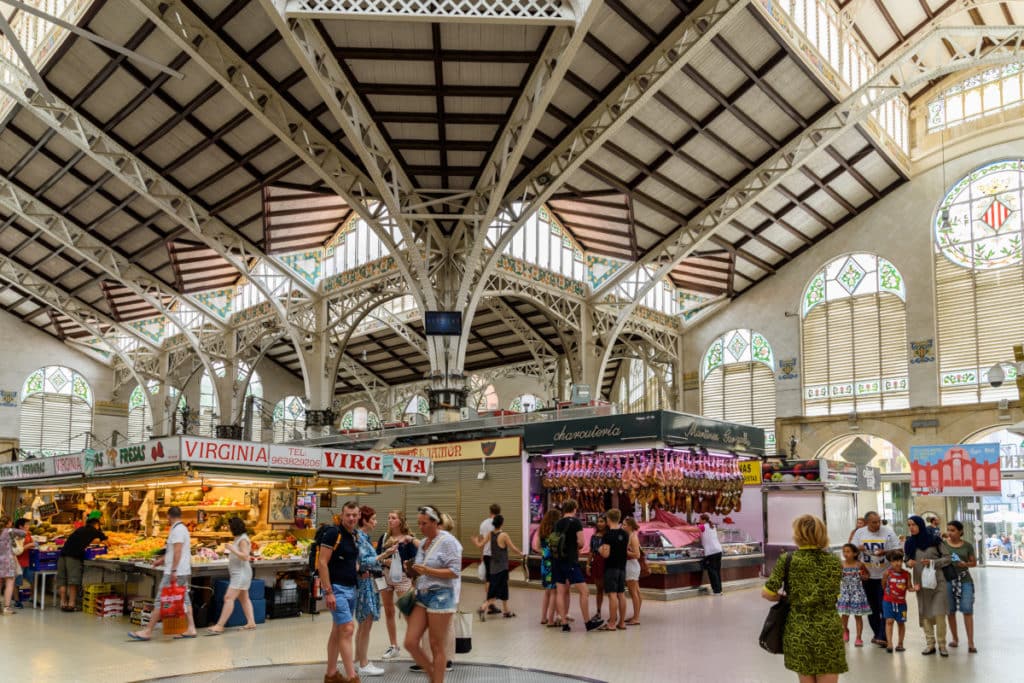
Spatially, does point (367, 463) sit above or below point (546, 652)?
above

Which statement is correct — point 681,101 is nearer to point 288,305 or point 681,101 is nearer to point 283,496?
point 283,496

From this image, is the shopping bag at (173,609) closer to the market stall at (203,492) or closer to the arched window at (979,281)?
the market stall at (203,492)

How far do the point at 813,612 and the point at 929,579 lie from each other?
438 centimetres

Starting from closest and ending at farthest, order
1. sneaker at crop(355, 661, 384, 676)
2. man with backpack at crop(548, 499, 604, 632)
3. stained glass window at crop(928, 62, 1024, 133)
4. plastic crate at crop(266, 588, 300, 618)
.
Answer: sneaker at crop(355, 661, 384, 676) < man with backpack at crop(548, 499, 604, 632) < plastic crate at crop(266, 588, 300, 618) < stained glass window at crop(928, 62, 1024, 133)

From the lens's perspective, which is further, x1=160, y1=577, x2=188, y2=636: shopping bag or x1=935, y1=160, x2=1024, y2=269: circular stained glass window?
x1=935, y1=160, x2=1024, y2=269: circular stained glass window

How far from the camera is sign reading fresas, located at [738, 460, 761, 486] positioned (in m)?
17.7

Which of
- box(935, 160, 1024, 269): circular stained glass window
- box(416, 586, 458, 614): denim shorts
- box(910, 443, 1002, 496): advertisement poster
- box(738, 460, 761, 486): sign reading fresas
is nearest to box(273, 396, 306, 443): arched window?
box(738, 460, 761, 486): sign reading fresas

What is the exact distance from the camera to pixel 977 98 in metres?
23.9

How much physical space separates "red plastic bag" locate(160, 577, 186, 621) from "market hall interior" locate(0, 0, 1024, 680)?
0.59 meters

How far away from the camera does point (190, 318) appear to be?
31984mm

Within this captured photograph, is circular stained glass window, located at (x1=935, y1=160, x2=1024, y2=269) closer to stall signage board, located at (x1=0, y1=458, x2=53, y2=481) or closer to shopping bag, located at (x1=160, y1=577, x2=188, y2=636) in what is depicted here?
shopping bag, located at (x1=160, y1=577, x2=188, y2=636)

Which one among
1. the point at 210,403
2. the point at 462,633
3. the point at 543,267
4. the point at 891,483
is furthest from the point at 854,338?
the point at 210,403

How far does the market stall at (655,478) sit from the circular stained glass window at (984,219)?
33.8 ft

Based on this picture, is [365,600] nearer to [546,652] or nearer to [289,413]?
[546,652]
